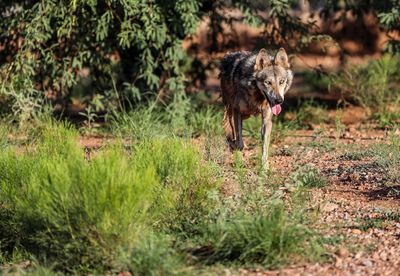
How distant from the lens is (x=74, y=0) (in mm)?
10555

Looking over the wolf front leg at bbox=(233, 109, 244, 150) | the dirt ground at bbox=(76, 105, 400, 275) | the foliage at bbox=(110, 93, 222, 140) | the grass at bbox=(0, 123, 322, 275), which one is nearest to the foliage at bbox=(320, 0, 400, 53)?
the dirt ground at bbox=(76, 105, 400, 275)

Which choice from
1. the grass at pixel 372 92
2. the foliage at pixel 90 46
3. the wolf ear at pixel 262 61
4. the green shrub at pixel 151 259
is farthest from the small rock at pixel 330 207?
the grass at pixel 372 92

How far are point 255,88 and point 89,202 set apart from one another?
4.00 meters

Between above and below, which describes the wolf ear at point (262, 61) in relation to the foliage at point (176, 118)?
above

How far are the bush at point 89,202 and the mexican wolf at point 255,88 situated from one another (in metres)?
2.09

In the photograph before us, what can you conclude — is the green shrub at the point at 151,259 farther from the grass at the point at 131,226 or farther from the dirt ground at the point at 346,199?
the dirt ground at the point at 346,199

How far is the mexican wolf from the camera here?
950cm

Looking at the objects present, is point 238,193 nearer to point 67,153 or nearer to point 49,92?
point 67,153

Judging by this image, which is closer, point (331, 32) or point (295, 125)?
point (295, 125)

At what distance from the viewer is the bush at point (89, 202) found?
6.14m

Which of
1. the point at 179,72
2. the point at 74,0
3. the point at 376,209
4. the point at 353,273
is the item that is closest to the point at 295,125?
the point at 179,72

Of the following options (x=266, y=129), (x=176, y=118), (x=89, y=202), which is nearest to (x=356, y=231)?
(x=89, y=202)

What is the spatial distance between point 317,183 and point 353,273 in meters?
2.18

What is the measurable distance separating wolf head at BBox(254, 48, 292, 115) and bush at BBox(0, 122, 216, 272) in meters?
2.25
